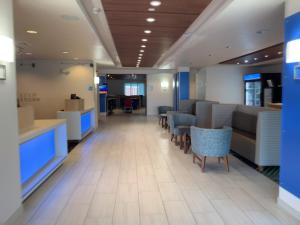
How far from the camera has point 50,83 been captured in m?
9.30

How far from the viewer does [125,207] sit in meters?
3.21

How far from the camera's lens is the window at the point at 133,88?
23.6 metres

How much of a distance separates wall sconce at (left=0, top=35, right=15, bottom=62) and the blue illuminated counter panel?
1012mm

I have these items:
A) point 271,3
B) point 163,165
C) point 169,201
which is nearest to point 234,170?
point 163,165

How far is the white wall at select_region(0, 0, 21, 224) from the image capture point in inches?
102

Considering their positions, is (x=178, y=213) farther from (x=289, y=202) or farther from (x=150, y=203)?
(x=289, y=202)

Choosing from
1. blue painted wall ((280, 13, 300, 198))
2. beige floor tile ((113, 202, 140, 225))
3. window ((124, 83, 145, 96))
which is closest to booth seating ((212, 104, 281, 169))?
blue painted wall ((280, 13, 300, 198))

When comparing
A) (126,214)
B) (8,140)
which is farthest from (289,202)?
(8,140)

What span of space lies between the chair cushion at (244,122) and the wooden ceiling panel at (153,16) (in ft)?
8.00

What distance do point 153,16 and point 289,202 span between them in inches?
126

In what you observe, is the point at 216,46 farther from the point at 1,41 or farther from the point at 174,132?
the point at 1,41

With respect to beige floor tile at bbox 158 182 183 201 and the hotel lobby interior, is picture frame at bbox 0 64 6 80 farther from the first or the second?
beige floor tile at bbox 158 182 183 201

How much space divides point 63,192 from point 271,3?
3.89m

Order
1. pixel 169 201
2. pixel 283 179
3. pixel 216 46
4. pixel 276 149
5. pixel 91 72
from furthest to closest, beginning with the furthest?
pixel 91 72 < pixel 216 46 < pixel 276 149 < pixel 169 201 < pixel 283 179
